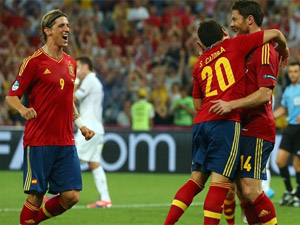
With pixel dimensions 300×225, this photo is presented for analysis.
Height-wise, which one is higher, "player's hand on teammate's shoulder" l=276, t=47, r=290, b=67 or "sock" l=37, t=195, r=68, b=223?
"player's hand on teammate's shoulder" l=276, t=47, r=290, b=67

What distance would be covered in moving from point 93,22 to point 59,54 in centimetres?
1481

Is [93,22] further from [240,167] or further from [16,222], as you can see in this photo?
[240,167]

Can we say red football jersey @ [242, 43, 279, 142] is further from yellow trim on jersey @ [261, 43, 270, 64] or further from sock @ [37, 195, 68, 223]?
sock @ [37, 195, 68, 223]

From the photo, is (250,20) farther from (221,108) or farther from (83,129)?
(83,129)

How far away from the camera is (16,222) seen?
9.49 m

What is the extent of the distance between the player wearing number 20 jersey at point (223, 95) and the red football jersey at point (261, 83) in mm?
119

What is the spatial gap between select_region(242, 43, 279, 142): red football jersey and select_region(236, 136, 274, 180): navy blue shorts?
63mm

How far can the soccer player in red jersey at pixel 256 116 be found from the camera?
23.5 feet

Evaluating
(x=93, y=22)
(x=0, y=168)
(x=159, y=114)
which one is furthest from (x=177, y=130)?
(x=93, y=22)

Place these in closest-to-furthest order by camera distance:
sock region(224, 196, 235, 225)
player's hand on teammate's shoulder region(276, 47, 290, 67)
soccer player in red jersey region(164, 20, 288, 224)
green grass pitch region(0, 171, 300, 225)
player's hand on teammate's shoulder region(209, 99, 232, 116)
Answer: player's hand on teammate's shoulder region(209, 99, 232, 116) → soccer player in red jersey region(164, 20, 288, 224) → player's hand on teammate's shoulder region(276, 47, 290, 67) → sock region(224, 196, 235, 225) → green grass pitch region(0, 171, 300, 225)

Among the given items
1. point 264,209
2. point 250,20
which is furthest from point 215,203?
point 250,20

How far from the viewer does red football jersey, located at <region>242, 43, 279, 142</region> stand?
718 centimetres

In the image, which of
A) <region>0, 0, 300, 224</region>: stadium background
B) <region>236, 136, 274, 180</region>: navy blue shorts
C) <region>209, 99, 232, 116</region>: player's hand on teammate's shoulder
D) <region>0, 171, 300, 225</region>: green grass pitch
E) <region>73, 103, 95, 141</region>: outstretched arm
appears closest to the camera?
<region>209, 99, 232, 116</region>: player's hand on teammate's shoulder

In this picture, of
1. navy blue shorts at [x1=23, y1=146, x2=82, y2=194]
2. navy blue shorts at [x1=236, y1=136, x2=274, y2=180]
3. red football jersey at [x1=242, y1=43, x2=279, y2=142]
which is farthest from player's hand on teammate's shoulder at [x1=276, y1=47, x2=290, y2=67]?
navy blue shorts at [x1=23, y1=146, x2=82, y2=194]
